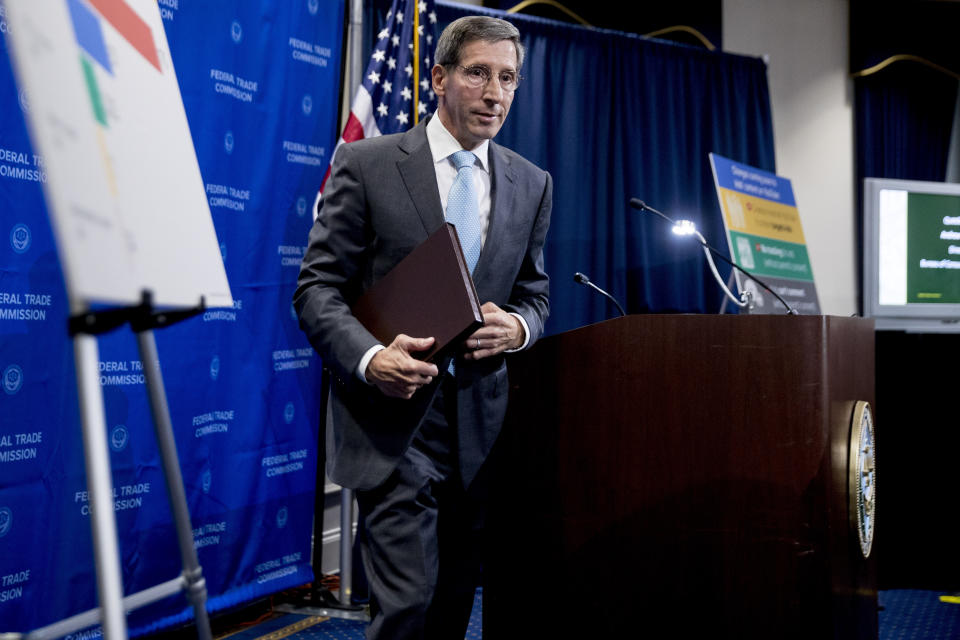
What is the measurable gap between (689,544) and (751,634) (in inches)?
9.0

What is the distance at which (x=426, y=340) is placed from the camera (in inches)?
63.7

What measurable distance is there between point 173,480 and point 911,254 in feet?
12.6

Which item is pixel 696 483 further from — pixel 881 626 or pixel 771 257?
pixel 771 257

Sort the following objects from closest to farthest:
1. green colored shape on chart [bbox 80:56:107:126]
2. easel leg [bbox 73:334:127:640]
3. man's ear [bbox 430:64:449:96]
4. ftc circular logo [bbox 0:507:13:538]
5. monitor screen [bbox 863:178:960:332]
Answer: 1. easel leg [bbox 73:334:127:640]
2. green colored shape on chart [bbox 80:56:107:126]
3. man's ear [bbox 430:64:449:96]
4. ftc circular logo [bbox 0:507:13:538]
5. monitor screen [bbox 863:178:960:332]

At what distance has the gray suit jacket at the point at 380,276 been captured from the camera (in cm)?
173

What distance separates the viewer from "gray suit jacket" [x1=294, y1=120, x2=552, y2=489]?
1.73 meters

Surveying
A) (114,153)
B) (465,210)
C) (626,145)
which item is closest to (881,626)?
(465,210)

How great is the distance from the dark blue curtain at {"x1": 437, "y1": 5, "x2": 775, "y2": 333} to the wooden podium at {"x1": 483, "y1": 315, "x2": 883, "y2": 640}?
2.15 meters

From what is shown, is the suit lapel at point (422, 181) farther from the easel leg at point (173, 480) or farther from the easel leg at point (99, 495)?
the easel leg at point (99, 495)

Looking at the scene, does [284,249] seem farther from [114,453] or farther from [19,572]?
[19,572]

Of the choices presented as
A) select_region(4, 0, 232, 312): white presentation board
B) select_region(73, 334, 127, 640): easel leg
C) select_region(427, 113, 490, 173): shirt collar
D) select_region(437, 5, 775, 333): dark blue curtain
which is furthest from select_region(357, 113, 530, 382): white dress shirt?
select_region(437, 5, 775, 333): dark blue curtain

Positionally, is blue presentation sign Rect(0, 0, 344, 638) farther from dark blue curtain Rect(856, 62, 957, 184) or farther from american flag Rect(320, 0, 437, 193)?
dark blue curtain Rect(856, 62, 957, 184)

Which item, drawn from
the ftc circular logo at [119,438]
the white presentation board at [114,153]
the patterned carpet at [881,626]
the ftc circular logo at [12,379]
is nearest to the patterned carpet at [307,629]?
the patterned carpet at [881,626]

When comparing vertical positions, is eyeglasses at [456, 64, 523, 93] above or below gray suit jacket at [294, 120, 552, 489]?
above
